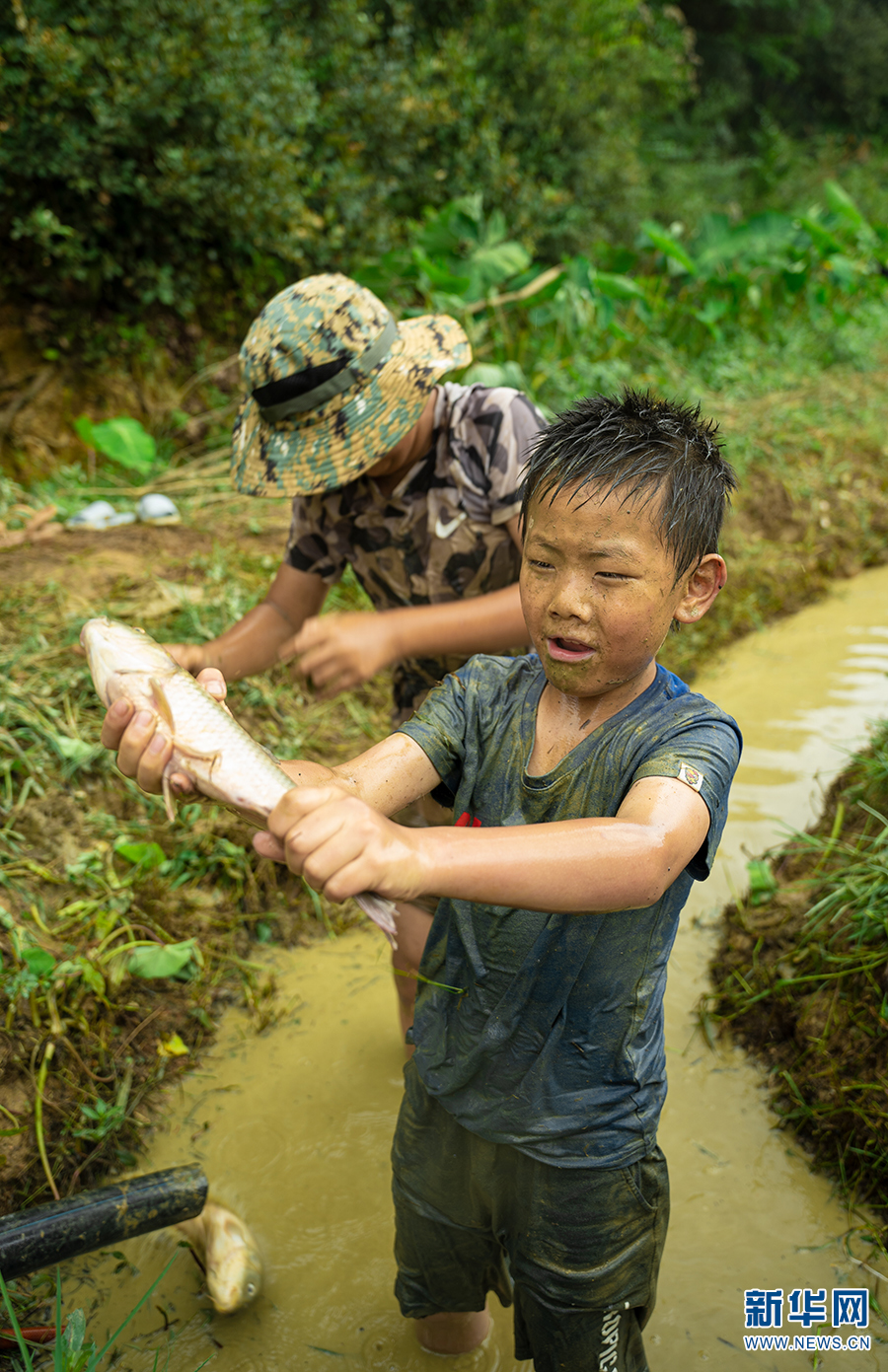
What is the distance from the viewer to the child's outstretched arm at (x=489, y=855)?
1169 mm

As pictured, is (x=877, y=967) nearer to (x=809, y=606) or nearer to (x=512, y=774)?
(x=512, y=774)

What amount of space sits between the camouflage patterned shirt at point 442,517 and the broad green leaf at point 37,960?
138 cm

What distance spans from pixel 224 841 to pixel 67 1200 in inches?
61.4

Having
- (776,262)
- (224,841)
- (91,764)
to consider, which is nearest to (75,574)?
(91,764)

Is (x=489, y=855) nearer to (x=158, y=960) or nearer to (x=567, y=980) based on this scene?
(x=567, y=980)

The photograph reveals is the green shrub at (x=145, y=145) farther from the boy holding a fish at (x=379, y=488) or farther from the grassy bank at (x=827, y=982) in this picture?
the grassy bank at (x=827, y=982)

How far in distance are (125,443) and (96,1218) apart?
4.45 m

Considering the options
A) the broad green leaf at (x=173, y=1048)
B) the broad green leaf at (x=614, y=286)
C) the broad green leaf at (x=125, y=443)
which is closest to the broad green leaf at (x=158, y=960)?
the broad green leaf at (x=173, y=1048)

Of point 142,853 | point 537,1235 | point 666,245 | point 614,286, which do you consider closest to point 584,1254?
point 537,1235

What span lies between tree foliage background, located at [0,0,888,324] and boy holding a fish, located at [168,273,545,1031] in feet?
13.8

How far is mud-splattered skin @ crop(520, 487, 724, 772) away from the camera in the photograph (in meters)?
1.43

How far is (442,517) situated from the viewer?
2.45 meters

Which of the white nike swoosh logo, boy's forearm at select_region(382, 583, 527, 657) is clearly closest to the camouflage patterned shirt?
the white nike swoosh logo

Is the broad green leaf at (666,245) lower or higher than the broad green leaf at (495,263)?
lower
